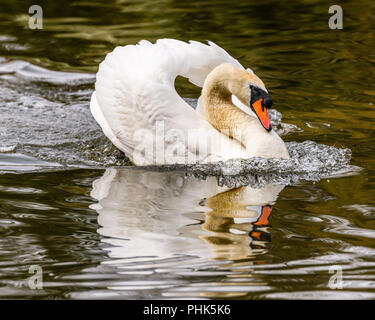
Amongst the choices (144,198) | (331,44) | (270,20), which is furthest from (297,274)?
(270,20)

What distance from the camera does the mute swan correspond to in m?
5.86

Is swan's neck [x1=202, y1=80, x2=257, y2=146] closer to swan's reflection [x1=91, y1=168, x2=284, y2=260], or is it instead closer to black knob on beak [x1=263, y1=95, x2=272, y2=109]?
black knob on beak [x1=263, y1=95, x2=272, y2=109]

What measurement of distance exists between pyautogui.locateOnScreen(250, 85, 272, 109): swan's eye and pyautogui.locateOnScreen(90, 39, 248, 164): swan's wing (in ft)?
1.37

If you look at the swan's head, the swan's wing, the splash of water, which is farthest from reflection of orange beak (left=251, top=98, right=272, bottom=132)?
the swan's wing

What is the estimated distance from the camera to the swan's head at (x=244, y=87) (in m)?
5.88

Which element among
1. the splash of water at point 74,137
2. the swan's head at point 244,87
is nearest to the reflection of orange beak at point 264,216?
the splash of water at point 74,137

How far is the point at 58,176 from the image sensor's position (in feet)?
19.3

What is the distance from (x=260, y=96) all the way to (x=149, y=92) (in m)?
0.84

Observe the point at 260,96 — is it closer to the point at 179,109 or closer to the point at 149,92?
the point at 179,109

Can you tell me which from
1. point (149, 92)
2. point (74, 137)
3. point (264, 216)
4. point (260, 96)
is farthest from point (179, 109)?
point (74, 137)

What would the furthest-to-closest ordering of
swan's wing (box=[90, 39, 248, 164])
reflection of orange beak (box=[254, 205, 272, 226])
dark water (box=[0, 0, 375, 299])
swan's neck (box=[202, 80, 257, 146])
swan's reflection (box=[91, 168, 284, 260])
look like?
1. swan's neck (box=[202, 80, 257, 146])
2. swan's wing (box=[90, 39, 248, 164])
3. reflection of orange beak (box=[254, 205, 272, 226])
4. swan's reflection (box=[91, 168, 284, 260])
5. dark water (box=[0, 0, 375, 299])

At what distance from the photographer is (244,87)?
5.99m

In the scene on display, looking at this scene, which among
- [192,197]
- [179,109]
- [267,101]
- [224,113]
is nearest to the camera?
[192,197]

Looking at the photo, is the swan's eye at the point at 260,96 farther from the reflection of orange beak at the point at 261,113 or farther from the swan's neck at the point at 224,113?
the swan's neck at the point at 224,113
